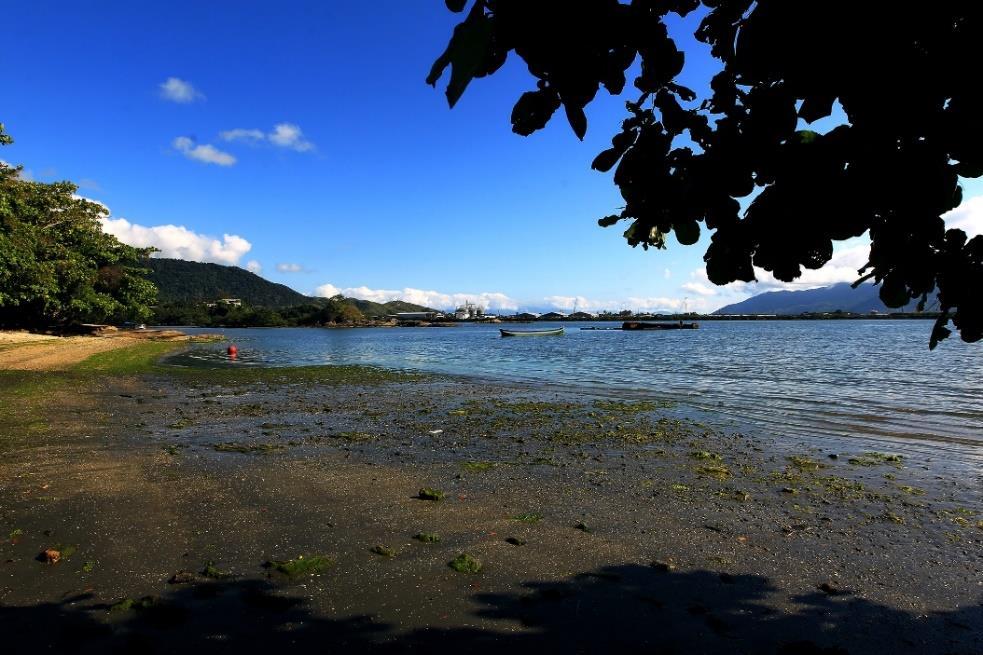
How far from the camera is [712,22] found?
2.66m

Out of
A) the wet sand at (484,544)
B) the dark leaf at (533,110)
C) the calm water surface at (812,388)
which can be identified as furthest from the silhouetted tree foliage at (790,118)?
the calm water surface at (812,388)

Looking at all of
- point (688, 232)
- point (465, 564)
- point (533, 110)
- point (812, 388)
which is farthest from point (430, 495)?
point (812, 388)

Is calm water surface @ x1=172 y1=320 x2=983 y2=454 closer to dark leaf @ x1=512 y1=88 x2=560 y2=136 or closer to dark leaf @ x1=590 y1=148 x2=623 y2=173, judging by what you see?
dark leaf @ x1=590 y1=148 x2=623 y2=173

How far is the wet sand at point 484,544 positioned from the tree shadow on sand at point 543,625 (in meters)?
0.02

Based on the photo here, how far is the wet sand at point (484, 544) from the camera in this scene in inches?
163

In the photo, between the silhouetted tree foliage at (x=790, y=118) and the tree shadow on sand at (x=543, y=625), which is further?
the tree shadow on sand at (x=543, y=625)

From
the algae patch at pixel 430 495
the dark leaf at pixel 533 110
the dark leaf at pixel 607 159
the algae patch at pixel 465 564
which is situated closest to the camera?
the dark leaf at pixel 533 110

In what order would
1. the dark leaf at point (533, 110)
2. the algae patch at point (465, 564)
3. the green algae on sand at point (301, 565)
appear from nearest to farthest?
the dark leaf at point (533, 110) < the green algae on sand at point (301, 565) < the algae patch at point (465, 564)

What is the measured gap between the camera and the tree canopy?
31484 mm

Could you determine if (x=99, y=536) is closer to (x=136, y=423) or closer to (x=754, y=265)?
(x=754, y=265)

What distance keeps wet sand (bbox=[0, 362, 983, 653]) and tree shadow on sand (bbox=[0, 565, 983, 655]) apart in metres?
0.02

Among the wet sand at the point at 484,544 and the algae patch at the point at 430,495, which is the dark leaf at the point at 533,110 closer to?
the wet sand at the point at 484,544

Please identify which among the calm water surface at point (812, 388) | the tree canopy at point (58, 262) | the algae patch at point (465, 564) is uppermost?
the tree canopy at point (58, 262)

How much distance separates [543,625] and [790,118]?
3.91 meters
